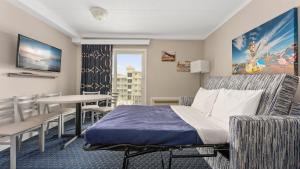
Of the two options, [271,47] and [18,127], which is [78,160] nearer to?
[18,127]

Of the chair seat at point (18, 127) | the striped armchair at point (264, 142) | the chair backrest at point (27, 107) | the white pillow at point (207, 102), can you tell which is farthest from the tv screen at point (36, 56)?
the striped armchair at point (264, 142)

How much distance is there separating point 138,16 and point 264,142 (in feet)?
9.74

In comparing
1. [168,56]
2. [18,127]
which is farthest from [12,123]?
[168,56]

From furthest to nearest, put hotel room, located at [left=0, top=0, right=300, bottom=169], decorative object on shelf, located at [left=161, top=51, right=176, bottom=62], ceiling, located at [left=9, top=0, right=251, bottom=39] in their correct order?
decorative object on shelf, located at [left=161, top=51, right=176, bottom=62] < ceiling, located at [left=9, top=0, right=251, bottom=39] < hotel room, located at [left=0, top=0, right=300, bottom=169]

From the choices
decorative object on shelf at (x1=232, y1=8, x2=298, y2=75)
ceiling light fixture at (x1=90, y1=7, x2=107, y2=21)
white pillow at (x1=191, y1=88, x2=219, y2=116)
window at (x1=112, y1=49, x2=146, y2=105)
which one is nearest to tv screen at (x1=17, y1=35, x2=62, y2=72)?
ceiling light fixture at (x1=90, y1=7, x2=107, y2=21)

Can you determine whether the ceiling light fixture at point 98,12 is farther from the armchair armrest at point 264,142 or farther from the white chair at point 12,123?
the armchair armrest at point 264,142

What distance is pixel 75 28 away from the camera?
4.40 meters

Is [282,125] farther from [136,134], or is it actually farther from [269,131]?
[136,134]

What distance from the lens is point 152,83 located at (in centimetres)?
504

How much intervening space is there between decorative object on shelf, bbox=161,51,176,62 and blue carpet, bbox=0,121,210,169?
9.34 ft

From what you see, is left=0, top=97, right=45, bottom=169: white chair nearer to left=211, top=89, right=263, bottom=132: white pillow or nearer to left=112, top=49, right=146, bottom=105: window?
left=211, top=89, right=263, bottom=132: white pillow

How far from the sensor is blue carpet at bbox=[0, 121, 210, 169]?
2180 mm

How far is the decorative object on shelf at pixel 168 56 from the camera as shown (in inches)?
198

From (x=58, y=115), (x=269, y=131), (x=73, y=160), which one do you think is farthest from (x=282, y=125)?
(x=58, y=115)
